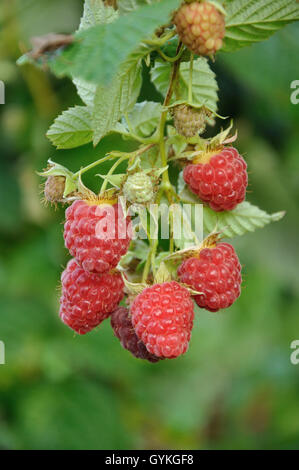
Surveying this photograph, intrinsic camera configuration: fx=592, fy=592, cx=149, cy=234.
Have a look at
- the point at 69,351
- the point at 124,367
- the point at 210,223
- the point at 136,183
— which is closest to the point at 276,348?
the point at 124,367

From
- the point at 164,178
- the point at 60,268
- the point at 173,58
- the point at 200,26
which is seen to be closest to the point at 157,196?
the point at 164,178

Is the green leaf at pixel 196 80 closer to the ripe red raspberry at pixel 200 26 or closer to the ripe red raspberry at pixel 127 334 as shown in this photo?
the ripe red raspberry at pixel 200 26

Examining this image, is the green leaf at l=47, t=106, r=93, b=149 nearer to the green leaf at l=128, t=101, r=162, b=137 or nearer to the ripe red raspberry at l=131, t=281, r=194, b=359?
the green leaf at l=128, t=101, r=162, b=137

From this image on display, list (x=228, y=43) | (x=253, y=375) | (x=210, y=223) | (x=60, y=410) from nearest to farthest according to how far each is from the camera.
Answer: (x=228, y=43) < (x=210, y=223) < (x=60, y=410) < (x=253, y=375)

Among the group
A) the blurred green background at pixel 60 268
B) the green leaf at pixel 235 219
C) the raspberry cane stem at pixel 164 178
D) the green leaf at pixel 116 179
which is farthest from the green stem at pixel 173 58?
the blurred green background at pixel 60 268

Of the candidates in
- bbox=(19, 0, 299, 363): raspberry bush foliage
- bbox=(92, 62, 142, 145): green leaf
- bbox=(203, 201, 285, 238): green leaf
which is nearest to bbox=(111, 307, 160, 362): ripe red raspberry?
bbox=(19, 0, 299, 363): raspberry bush foliage

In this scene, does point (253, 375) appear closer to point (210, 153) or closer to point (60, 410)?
point (60, 410)
